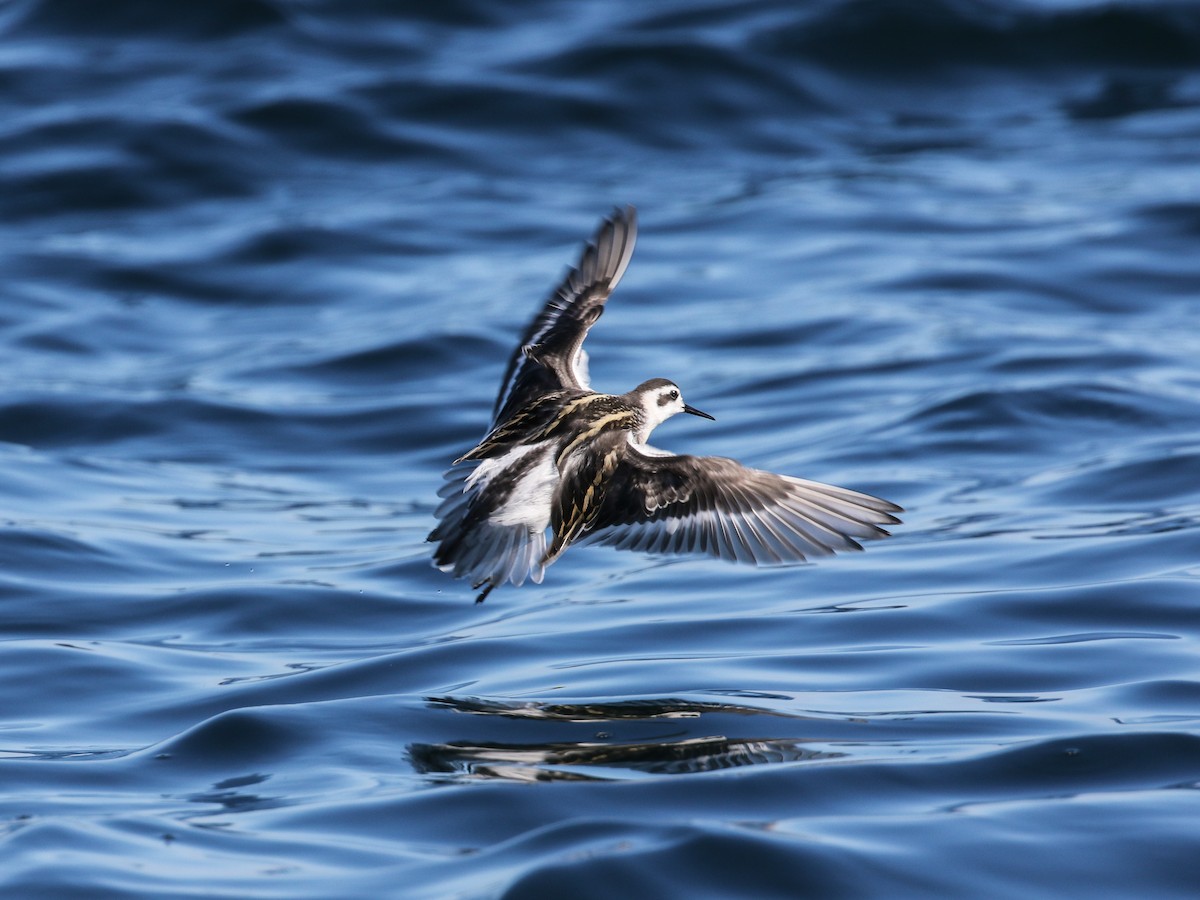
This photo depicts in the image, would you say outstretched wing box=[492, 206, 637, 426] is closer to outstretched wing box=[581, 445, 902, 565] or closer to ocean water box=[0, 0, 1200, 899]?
outstretched wing box=[581, 445, 902, 565]

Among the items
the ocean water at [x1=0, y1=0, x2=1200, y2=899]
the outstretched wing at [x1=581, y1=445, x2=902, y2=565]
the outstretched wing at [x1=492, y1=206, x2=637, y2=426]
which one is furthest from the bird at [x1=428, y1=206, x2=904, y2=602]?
the ocean water at [x1=0, y1=0, x2=1200, y2=899]

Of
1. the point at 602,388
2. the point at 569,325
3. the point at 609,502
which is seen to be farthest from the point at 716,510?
the point at 602,388

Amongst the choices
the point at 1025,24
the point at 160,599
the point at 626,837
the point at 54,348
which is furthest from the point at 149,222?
the point at 626,837

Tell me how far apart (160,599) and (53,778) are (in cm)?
271

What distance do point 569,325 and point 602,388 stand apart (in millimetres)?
4251

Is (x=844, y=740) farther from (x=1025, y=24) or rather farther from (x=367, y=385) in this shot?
(x=1025, y=24)

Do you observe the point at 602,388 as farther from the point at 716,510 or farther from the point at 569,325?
the point at 716,510

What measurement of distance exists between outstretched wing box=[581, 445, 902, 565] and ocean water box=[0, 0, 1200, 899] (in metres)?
0.49

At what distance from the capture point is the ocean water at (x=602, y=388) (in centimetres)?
483

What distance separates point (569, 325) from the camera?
747 centimetres

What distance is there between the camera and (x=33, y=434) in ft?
36.8

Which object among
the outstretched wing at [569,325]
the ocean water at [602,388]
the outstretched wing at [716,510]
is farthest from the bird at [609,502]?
the ocean water at [602,388]

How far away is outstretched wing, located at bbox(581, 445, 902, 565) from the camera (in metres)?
6.25

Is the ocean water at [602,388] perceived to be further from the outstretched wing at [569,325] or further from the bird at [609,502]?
the outstretched wing at [569,325]
